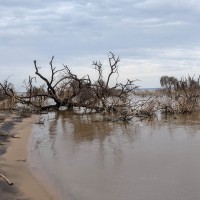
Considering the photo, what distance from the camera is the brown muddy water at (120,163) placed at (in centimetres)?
697

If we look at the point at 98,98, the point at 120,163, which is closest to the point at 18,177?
the point at 120,163

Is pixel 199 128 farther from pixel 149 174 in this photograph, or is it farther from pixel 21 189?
pixel 21 189

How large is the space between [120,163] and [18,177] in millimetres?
2587

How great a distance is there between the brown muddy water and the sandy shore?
0.94ft

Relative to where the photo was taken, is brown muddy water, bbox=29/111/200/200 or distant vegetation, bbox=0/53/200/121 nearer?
brown muddy water, bbox=29/111/200/200

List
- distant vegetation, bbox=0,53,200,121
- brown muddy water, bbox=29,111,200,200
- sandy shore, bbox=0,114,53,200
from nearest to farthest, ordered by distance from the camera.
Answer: sandy shore, bbox=0,114,53,200, brown muddy water, bbox=29,111,200,200, distant vegetation, bbox=0,53,200,121

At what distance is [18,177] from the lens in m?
7.72

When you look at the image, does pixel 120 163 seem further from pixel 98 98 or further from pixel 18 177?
pixel 98 98

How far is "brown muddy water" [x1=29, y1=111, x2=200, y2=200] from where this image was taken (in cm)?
697

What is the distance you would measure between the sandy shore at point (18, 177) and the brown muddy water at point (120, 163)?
0.94ft

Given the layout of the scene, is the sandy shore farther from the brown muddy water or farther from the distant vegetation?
the distant vegetation

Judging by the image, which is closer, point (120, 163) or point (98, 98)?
point (120, 163)

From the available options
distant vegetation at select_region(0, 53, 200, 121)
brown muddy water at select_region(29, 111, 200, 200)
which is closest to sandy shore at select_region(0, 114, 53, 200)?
brown muddy water at select_region(29, 111, 200, 200)

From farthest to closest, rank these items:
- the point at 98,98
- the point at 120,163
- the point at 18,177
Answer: the point at 98,98
the point at 120,163
the point at 18,177
